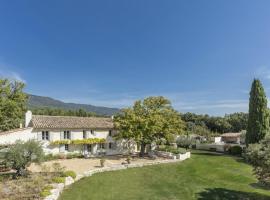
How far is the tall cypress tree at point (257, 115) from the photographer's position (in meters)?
36.6

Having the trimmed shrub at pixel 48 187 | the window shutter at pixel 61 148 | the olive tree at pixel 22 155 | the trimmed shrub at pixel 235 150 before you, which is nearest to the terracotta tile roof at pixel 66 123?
the window shutter at pixel 61 148

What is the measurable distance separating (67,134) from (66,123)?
1756mm

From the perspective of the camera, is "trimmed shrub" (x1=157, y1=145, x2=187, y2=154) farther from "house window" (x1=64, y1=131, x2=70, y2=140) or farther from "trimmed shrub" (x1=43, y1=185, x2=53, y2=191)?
"trimmed shrub" (x1=43, y1=185, x2=53, y2=191)

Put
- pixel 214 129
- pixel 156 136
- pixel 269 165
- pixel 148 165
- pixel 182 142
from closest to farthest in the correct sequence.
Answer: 1. pixel 269 165
2. pixel 148 165
3. pixel 156 136
4. pixel 182 142
5. pixel 214 129

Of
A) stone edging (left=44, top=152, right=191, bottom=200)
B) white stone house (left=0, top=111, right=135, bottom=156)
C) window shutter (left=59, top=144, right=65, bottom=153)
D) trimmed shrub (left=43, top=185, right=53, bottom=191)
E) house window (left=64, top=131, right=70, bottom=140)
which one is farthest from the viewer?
house window (left=64, top=131, right=70, bottom=140)

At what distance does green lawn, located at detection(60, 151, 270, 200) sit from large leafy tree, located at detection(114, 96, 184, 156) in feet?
22.7

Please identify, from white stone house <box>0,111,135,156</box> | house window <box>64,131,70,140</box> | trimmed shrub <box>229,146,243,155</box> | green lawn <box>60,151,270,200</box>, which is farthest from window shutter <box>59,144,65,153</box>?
trimmed shrub <box>229,146,243,155</box>

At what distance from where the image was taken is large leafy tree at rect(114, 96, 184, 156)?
33250mm

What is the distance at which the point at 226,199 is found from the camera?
17609 mm

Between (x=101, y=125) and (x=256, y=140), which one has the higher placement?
(x=101, y=125)

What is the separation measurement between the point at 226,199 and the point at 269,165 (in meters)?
4.29

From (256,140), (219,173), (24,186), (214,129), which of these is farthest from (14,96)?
(214,129)

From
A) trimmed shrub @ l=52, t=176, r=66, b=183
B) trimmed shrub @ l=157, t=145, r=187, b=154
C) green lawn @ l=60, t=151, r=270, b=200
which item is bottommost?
green lawn @ l=60, t=151, r=270, b=200

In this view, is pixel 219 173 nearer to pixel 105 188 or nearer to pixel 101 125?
pixel 105 188
